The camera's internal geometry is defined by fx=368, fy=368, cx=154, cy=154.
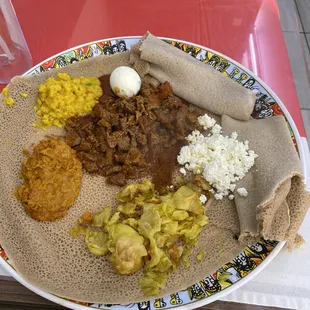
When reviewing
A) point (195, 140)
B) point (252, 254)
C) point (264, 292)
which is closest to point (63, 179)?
point (195, 140)

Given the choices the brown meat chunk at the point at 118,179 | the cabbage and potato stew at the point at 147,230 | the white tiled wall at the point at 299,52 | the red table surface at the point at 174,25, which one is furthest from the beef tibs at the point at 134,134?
the white tiled wall at the point at 299,52

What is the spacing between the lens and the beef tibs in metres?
1.73

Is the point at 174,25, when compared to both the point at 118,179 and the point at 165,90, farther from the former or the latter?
the point at 118,179

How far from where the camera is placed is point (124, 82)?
1874 millimetres

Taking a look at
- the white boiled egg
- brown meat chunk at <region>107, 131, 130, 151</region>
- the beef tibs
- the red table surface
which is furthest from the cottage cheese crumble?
the red table surface

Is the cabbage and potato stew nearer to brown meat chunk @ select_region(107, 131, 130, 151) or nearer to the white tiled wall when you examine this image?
brown meat chunk @ select_region(107, 131, 130, 151)

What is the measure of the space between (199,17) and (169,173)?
1.20m

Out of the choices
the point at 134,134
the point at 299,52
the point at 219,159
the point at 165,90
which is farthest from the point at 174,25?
the point at 299,52

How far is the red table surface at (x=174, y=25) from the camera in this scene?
2.22 metres

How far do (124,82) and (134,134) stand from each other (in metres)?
0.29

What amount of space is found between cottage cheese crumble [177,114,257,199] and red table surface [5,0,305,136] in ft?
2.14

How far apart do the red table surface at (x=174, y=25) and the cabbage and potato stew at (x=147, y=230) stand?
103 cm

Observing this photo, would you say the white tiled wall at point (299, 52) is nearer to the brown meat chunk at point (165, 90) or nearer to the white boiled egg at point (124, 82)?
the brown meat chunk at point (165, 90)

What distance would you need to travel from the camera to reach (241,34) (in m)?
2.34
